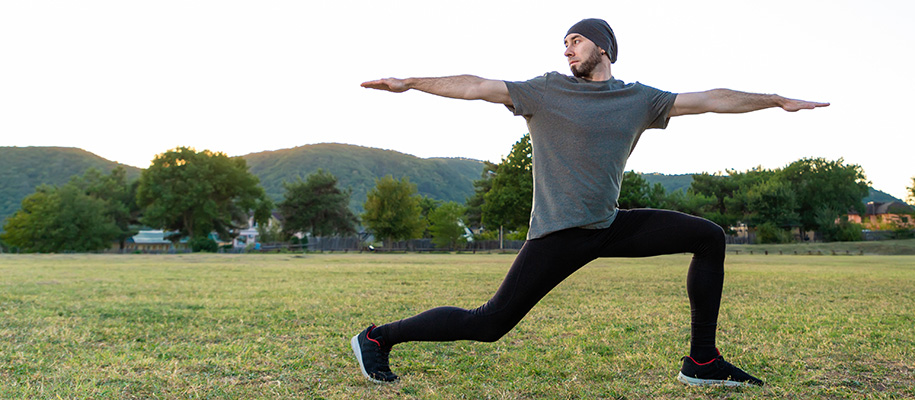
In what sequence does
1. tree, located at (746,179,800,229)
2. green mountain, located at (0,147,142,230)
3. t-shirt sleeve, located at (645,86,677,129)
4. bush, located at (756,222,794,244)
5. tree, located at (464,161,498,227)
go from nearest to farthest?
t-shirt sleeve, located at (645,86,677,129), bush, located at (756,222,794,244), tree, located at (464,161,498,227), tree, located at (746,179,800,229), green mountain, located at (0,147,142,230)

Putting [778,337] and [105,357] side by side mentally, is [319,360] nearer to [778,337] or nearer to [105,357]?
[105,357]

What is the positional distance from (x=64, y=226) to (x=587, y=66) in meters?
76.7

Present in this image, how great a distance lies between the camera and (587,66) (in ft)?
10.7

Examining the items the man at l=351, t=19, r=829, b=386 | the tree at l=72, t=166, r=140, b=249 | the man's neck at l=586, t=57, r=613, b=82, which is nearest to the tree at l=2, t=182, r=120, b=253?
the tree at l=72, t=166, r=140, b=249

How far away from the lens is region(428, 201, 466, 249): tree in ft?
202

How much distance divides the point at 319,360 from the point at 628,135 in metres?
2.56

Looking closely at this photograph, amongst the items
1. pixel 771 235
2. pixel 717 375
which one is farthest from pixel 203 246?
pixel 717 375

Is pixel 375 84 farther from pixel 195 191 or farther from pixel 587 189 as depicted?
pixel 195 191

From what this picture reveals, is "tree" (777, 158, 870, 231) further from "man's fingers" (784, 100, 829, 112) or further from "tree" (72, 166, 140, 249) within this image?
"tree" (72, 166, 140, 249)

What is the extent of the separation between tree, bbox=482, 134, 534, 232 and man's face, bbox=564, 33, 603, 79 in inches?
1724

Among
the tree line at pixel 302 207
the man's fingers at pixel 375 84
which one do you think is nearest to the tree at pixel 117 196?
the tree line at pixel 302 207

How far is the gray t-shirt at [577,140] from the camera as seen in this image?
3018 millimetres

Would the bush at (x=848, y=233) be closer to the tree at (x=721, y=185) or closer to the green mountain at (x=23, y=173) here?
the tree at (x=721, y=185)

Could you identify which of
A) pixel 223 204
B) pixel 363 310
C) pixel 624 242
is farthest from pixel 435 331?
pixel 223 204
